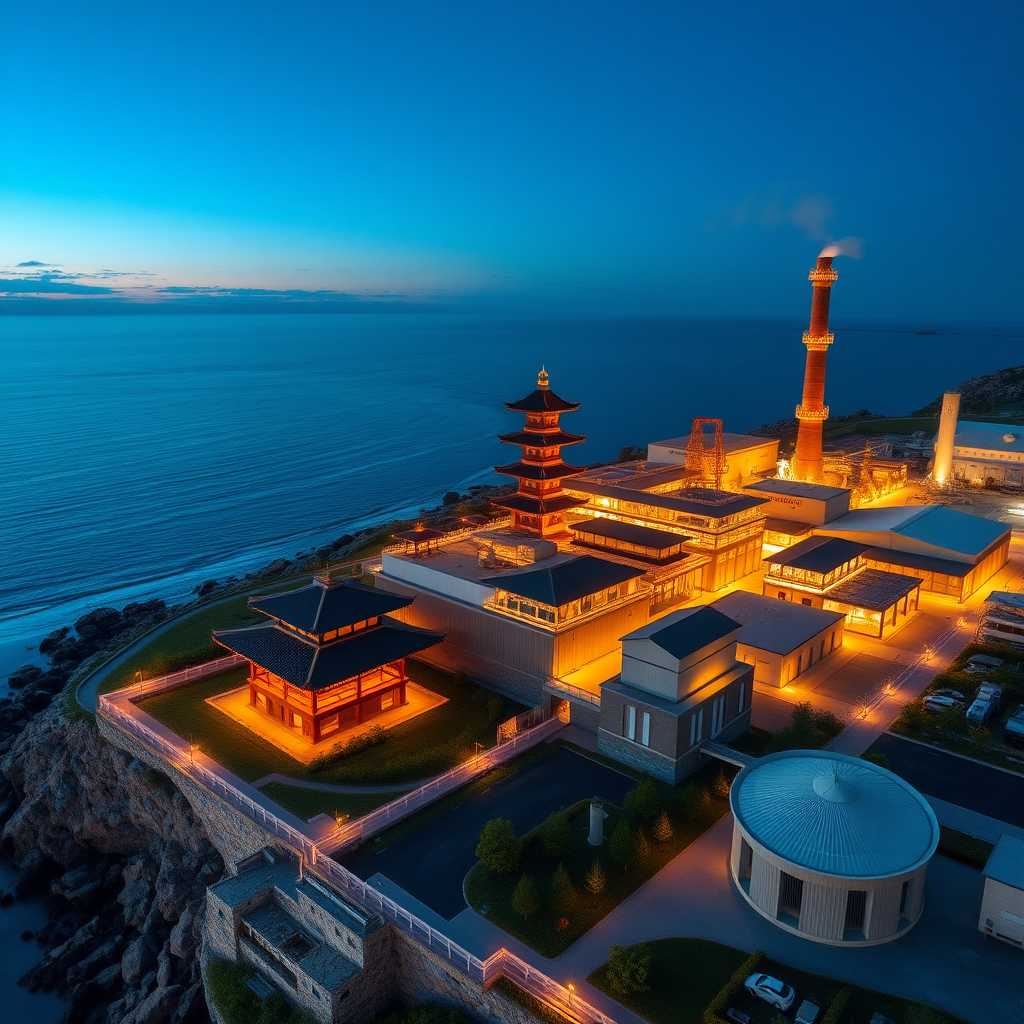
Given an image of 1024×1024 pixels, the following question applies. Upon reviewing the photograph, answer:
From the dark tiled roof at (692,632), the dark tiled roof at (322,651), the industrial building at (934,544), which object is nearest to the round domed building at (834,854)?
the dark tiled roof at (692,632)

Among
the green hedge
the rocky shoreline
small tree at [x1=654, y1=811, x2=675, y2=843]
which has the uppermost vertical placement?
the green hedge

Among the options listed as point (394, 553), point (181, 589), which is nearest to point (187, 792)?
point (394, 553)

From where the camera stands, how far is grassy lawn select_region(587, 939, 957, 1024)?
2003 cm

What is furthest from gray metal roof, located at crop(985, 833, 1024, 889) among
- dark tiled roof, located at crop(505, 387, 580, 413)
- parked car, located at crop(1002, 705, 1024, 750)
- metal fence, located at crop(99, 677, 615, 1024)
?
dark tiled roof, located at crop(505, 387, 580, 413)

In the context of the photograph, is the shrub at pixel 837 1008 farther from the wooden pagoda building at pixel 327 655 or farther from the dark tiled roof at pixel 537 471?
the dark tiled roof at pixel 537 471

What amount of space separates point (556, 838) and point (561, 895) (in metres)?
2.19

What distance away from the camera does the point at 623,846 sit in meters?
25.6

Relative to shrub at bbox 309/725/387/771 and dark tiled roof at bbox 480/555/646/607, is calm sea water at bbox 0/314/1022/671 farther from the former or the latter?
dark tiled roof at bbox 480/555/646/607

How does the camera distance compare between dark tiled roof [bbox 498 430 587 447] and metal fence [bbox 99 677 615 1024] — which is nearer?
metal fence [bbox 99 677 615 1024]

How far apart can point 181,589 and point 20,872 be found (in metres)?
34.6

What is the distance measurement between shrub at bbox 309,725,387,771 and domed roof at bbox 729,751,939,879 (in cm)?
1700

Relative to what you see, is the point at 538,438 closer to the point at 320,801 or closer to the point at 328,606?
the point at 328,606

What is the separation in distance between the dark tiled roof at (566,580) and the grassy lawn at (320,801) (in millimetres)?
12574

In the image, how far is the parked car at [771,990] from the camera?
790 inches
